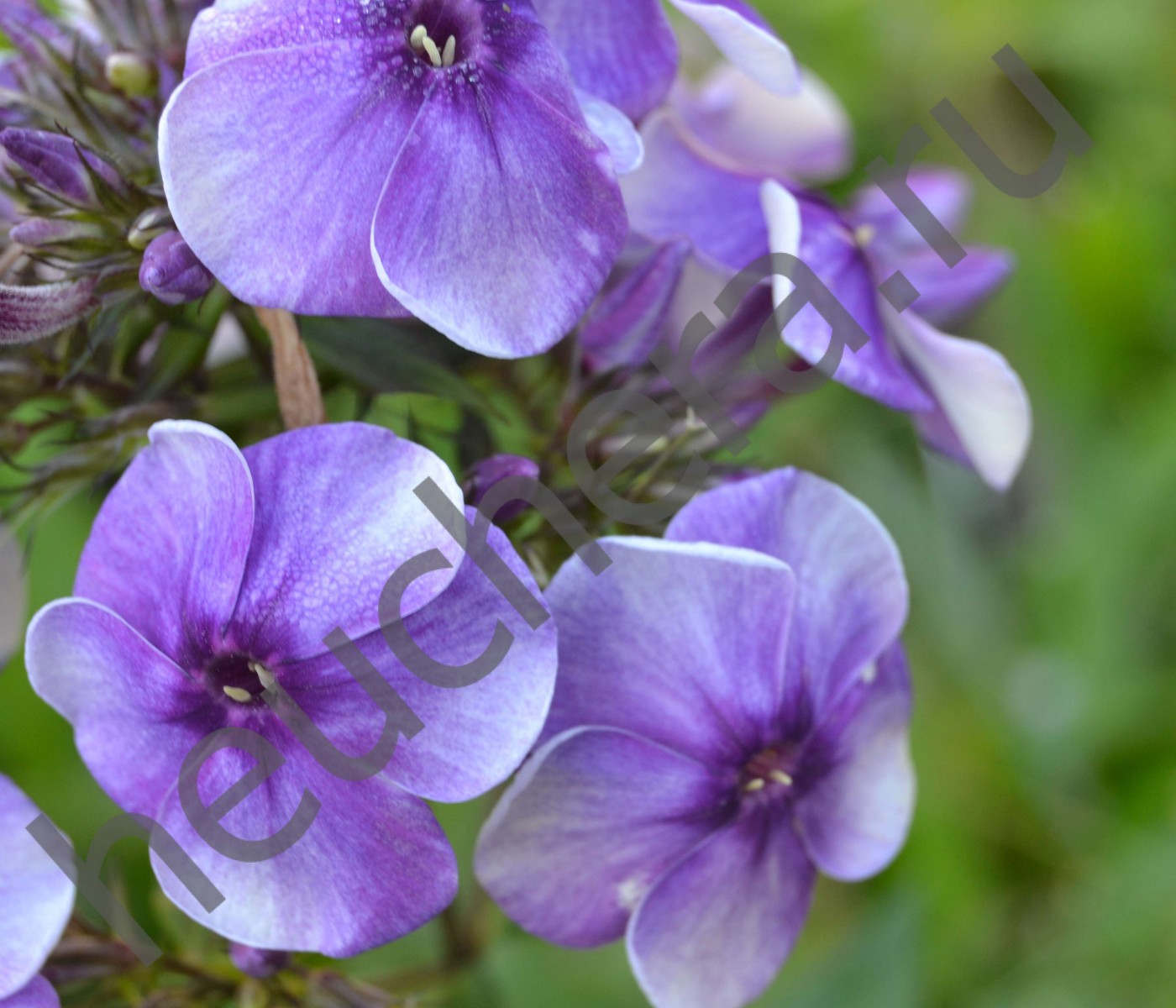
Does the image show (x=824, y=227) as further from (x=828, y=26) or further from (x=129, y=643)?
(x=828, y=26)

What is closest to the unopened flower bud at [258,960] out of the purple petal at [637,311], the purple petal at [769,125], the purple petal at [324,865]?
the purple petal at [324,865]

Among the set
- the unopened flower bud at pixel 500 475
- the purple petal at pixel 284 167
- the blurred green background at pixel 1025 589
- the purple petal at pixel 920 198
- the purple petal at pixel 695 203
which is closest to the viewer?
the purple petal at pixel 284 167

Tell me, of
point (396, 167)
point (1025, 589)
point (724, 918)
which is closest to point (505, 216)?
point (396, 167)

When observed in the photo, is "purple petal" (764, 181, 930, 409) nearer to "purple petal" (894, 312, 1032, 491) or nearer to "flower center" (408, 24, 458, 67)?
"purple petal" (894, 312, 1032, 491)

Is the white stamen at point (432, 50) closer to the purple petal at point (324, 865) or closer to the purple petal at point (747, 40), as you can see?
the purple petal at point (747, 40)

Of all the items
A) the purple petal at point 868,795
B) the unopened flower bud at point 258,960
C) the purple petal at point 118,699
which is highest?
the purple petal at point 118,699

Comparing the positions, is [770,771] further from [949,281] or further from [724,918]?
[949,281]

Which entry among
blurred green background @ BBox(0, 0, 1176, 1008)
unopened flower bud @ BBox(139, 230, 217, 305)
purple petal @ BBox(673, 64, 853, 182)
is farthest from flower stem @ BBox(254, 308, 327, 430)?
blurred green background @ BBox(0, 0, 1176, 1008)
